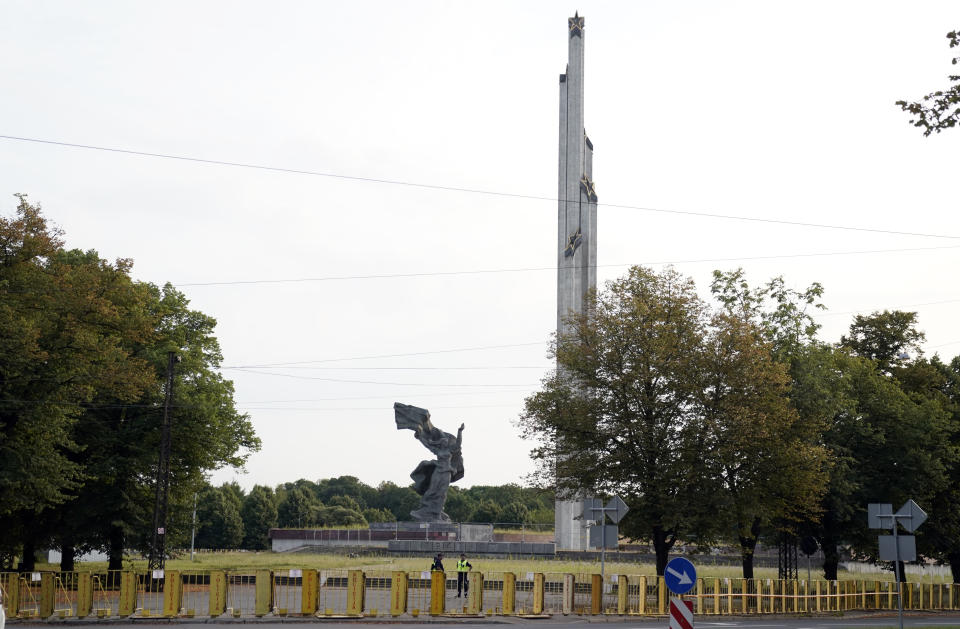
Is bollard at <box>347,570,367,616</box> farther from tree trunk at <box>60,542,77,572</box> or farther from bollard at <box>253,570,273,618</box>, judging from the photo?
tree trunk at <box>60,542,77,572</box>

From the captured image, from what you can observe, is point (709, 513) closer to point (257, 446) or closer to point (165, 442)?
point (165, 442)

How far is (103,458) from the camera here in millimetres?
39219

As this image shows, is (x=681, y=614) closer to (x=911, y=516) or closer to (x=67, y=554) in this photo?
(x=911, y=516)

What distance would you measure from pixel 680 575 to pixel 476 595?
542 inches

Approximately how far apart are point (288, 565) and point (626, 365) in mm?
22808

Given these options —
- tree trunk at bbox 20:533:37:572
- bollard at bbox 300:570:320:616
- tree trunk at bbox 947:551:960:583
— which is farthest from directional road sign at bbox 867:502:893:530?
tree trunk at bbox 20:533:37:572

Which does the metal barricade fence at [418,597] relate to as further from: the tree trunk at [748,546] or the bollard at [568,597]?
the tree trunk at [748,546]

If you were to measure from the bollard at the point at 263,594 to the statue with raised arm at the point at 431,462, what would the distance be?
127ft

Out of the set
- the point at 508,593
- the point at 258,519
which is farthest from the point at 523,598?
the point at 258,519

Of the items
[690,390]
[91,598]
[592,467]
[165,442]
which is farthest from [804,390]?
[91,598]

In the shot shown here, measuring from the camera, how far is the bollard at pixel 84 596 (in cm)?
2495

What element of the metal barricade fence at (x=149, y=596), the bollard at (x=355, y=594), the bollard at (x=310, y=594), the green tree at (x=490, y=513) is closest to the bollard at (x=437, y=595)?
the bollard at (x=355, y=594)

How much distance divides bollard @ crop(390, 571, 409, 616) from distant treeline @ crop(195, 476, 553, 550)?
54141 mm

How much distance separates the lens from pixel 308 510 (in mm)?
103875
